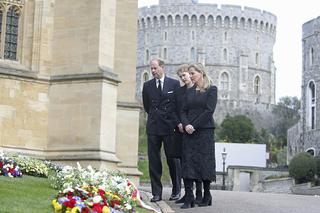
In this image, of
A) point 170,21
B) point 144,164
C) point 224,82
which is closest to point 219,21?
point 170,21

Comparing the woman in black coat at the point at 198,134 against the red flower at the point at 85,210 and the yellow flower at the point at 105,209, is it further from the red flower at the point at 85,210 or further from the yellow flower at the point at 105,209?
the red flower at the point at 85,210

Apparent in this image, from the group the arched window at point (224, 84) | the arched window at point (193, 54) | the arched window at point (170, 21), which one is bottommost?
the arched window at point (224, 84)

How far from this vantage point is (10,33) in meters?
20.7

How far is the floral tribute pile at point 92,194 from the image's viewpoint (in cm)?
937

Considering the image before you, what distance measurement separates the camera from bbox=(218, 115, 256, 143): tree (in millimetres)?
79125

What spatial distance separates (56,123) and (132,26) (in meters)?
4.47

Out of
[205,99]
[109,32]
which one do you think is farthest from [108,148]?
[205,99]

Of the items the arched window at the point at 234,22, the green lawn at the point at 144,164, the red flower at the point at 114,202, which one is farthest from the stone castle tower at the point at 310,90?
the red flower at the point at 114,202

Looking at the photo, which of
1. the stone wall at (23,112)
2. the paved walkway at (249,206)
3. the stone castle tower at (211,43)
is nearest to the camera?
the paved walkway at (249,206)

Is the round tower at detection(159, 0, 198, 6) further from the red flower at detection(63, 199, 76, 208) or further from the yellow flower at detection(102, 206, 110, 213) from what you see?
the yellow flower at detection(102, 206, 110, 213)

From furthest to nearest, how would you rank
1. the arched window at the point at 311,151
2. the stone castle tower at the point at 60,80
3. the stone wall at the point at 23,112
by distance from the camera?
the arched window at the point at 311,151, the stone wall at the point at 23,112, the stone castle tower at the point at 60,80

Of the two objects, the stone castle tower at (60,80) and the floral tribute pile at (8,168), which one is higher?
the stone castle tower at (60,80)

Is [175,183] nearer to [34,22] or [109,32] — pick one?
[109,32]

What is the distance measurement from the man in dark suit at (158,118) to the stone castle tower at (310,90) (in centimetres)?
4929
